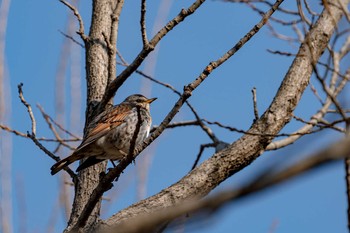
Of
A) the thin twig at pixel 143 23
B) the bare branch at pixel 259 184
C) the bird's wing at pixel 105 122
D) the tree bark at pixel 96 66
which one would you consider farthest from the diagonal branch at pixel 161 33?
the bare branch at pixel 259 184

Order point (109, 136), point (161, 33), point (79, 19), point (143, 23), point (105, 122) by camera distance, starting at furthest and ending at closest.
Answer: point (109, 136)
point (105, 122)
point (79, 19)
point (161, 33)
point (143, 23)

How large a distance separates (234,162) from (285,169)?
3.86 m

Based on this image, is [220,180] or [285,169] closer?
[285,169]

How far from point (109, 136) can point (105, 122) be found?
290 millimetres

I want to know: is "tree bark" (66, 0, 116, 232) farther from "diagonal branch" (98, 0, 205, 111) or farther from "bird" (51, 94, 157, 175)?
"diagonal branch" (98, 0, 205, 111)

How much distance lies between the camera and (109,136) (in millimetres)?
6352

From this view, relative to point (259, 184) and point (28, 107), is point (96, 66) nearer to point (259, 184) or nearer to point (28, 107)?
point (28, 107)

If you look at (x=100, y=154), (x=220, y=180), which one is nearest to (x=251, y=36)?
(x=220, y=180)

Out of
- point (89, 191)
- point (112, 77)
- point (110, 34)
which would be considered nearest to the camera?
point (89, 191)

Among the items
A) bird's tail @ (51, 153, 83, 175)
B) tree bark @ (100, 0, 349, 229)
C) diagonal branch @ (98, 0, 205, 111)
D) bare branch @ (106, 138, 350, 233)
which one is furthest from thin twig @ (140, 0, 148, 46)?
bare branch @ (106, 138, 350, 233)

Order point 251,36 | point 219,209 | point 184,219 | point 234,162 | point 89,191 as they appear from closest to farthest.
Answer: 1. point 219,209
2. point 184,219
3. point 251,36
4. point 234,162
5. point 89,191

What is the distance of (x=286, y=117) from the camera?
179 inches

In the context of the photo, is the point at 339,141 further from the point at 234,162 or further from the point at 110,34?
the point at 110,34

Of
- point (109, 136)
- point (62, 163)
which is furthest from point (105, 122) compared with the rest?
point (62, 163)
